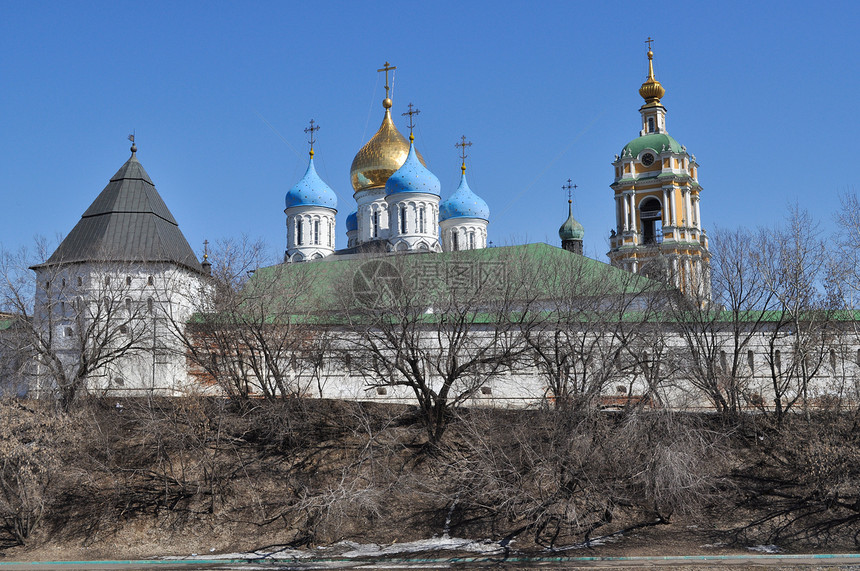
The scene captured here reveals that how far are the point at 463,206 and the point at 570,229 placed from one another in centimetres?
1076

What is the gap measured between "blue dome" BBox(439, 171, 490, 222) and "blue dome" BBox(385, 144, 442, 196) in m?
2.42

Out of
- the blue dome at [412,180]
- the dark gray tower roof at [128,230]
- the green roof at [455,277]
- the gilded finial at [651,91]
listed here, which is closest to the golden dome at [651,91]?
the gilded finial at [651,91]

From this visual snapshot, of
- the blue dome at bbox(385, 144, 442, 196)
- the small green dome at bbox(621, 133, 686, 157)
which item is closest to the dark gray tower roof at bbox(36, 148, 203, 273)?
the blue dome at bbox(385, 144, 442, 196)

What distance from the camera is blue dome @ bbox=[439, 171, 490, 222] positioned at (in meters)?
41.3

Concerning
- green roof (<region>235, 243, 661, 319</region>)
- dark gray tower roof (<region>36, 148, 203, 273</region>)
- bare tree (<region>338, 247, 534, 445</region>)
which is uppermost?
dark gray tower roof (<region>36, 148, 203, 273</region>)

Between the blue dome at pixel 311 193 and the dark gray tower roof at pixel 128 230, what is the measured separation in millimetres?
15403

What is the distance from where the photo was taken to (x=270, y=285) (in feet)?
78.1

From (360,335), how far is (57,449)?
22.9 ft

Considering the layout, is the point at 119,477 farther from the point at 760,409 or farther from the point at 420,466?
the point at 760,409

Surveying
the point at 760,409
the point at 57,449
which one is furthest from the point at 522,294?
the point at 57,449

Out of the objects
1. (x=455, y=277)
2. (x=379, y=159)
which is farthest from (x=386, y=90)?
(x=455, y=277)

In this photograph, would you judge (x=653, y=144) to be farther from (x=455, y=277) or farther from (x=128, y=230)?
(x=128, y=230)

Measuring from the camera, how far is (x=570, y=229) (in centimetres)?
5028

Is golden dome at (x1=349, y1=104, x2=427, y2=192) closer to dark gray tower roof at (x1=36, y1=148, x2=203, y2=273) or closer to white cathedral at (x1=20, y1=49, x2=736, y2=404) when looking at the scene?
white cathedral at (x1=20, y1=49, x2=736, y2=404)
